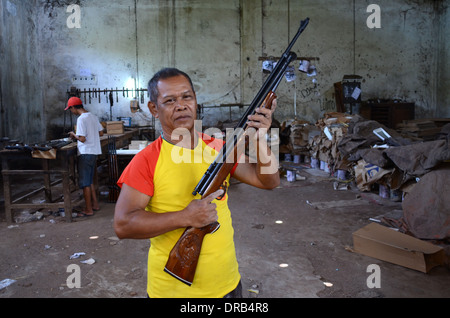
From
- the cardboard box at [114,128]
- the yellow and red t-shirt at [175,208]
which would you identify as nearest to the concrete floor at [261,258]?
the yellow and red t-shirt at [175,208]

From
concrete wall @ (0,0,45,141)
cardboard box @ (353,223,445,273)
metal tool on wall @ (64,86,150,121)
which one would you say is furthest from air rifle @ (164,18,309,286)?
metal tool on wall @ (64,86,150,121)

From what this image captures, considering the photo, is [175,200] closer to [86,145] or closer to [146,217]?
[146,217]

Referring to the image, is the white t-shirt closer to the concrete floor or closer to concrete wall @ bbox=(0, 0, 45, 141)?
the concrete floor

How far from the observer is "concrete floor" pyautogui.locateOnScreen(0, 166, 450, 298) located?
10.3 feet

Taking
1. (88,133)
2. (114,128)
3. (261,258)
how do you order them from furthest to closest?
(114,128) < (88,133) < (261,258)

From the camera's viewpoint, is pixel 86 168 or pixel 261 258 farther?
pixel 86 168

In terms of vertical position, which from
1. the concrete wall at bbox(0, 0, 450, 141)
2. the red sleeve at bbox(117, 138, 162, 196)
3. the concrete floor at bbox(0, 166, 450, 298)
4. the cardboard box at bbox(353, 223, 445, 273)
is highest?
the concrete wall at bbox(0, 0, 450, 141)

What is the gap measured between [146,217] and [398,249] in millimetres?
2980

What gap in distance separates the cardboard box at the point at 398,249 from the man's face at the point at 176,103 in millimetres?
2851

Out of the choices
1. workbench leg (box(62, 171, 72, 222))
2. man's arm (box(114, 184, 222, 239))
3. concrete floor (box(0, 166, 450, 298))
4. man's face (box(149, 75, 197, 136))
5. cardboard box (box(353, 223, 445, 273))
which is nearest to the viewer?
man's arm (box(114, 184, 222, 239))

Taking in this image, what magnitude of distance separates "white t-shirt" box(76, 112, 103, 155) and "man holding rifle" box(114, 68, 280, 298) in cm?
409

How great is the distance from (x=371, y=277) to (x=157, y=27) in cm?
945

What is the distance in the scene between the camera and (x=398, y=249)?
11.4 ft

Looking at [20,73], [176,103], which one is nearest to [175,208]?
[176,103]
